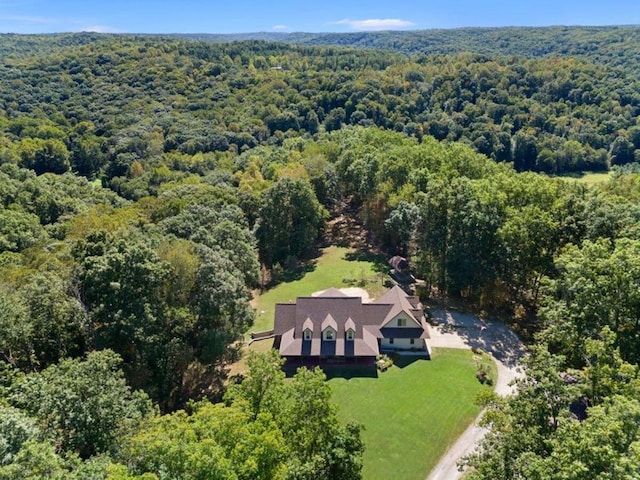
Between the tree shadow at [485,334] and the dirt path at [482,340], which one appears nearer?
the dirt path at [482,340]

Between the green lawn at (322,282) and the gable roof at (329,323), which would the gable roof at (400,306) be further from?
the green lawn at (322,282)

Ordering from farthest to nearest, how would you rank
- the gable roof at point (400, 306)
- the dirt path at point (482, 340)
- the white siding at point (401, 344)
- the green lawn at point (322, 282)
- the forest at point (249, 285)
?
1. the green lawn at point (322, 282)
2. the gable roof at point (400, 306)
3. the white siding at point (401, 344)
4. the dirt path at point (482, 340)
5. the forest at point (249, 285)

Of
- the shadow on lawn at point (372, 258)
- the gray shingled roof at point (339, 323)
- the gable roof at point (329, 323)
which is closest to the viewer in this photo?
the gray shingled roof at point (339, 323)

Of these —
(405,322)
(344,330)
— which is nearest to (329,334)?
(344,330)

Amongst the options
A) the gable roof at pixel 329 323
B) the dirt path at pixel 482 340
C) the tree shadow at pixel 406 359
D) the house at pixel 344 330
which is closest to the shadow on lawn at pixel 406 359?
the tree shadow at pixel 406 359

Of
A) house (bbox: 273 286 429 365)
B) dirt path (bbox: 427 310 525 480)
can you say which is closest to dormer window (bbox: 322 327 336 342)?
house (bbox: 273 286 429 365)

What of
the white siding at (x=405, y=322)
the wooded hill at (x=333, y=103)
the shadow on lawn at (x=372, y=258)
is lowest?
the shadow on lawn at (x=372, y=258)

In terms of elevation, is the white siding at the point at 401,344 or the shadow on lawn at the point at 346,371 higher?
the white siding at the point at 401,344
